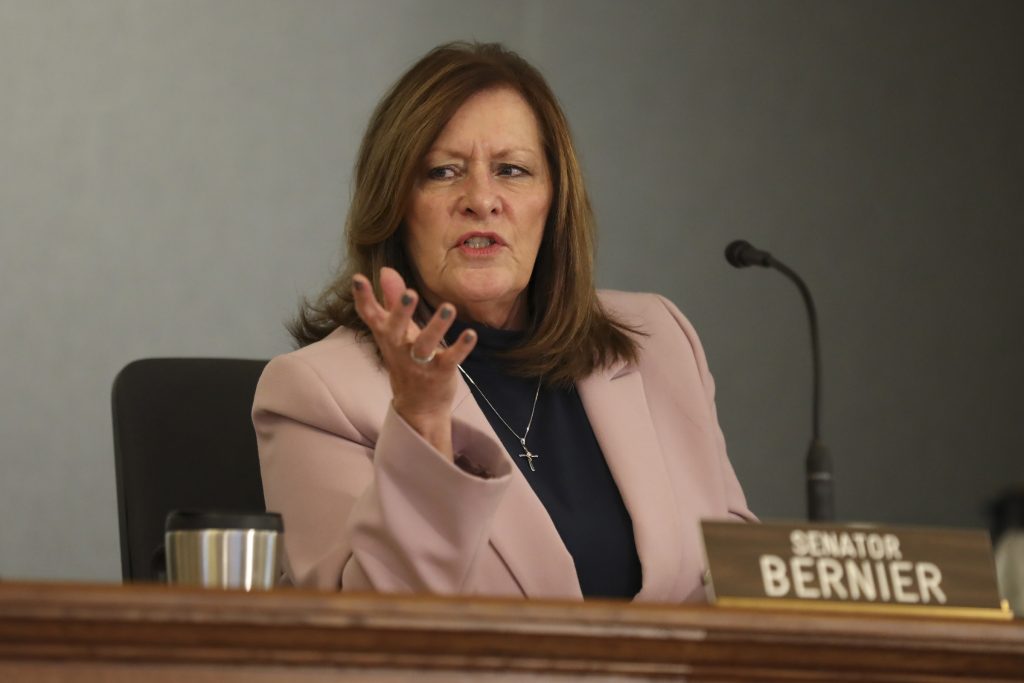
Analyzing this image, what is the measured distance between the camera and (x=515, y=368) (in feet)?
6.09

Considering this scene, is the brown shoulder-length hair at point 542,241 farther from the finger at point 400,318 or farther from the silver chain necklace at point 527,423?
the finger at point 400,318

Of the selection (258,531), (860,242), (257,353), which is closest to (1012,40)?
(860,242)

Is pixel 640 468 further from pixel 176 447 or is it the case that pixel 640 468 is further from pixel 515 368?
pixel 176 447

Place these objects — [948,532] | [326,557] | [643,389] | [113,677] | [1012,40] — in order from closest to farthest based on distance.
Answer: [113,677] < [948,532] < [326,557] < [643,389] < [1012,40]

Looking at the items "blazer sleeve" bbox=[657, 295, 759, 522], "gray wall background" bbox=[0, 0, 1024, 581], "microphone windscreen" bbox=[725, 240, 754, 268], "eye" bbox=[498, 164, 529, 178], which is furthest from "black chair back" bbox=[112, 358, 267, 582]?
"gray wall background" bbox=[0, 0, 1024, 581]

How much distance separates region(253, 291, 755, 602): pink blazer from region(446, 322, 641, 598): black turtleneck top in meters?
0.02

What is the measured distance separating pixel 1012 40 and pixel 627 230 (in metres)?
1.18

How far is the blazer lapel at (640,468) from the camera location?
1642 millimetres

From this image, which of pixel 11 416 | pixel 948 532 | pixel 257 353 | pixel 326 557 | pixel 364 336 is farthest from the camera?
pixel 257 353

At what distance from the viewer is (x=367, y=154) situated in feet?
6.31

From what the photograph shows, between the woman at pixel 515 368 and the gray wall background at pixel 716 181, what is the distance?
113 cm

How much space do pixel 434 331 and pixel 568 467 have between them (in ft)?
2.38

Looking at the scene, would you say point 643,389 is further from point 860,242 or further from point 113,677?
point 860,242

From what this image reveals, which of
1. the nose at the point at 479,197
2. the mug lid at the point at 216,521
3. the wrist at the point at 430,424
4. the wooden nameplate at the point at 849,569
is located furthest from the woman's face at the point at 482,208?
the wooden nameplate at the point at 849,569
